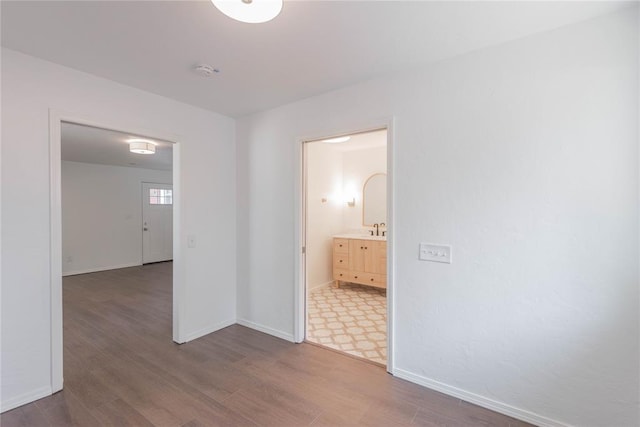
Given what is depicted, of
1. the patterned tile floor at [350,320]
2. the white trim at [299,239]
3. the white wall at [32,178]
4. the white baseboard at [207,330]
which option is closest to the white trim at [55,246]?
the white wall at [32,178]

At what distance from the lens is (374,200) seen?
5.17 metres

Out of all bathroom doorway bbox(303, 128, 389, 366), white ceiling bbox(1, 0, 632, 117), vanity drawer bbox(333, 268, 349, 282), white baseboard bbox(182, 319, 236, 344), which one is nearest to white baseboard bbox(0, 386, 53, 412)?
white baseboard bbox(182, 319, 236, 344)

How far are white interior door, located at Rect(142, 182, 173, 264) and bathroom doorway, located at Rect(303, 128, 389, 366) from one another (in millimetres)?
4872

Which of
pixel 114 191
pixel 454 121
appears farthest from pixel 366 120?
pixel 114 191

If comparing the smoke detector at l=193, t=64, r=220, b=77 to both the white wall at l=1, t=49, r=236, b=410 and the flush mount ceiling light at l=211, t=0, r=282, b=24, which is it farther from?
the flush mount ceiling light at l=211, t=0, r=282, b=24

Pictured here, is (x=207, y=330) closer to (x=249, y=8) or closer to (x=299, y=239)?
(x=299, y=239)

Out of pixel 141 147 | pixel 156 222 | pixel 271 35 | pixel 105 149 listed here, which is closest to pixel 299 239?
pixel 271 35

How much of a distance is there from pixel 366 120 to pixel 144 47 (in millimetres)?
1712

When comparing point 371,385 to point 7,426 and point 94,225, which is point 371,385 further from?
point 94,225

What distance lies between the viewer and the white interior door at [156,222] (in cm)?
736

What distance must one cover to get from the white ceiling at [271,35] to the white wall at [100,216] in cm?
525

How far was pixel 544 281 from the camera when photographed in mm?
1841

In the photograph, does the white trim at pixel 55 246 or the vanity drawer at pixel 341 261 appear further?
the vanity drawer at pixel 341 261

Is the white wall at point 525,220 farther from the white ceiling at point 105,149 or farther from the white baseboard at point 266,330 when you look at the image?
the white ceiling at point 105,149
